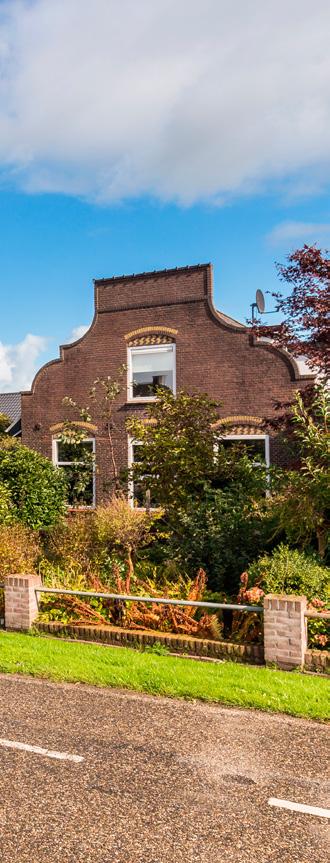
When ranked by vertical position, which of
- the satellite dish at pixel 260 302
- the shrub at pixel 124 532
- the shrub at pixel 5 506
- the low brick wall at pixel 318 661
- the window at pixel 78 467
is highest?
the satellite dish at pixel 260 302

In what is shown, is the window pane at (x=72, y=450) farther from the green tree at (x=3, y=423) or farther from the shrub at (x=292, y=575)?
the shrub at (x=292, y=575)

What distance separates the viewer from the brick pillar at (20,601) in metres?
8.62

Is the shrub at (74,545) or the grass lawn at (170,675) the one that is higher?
the shrub at (74,545)

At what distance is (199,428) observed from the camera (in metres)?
12.0

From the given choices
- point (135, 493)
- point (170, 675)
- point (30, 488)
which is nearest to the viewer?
point (170, 675)

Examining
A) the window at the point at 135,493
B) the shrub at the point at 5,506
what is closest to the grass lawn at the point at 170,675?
the window at the point at 135,493

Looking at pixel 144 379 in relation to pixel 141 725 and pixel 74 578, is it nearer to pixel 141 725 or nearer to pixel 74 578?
pixel 74 578

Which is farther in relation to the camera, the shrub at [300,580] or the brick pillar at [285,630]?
the shrub at [300,580]

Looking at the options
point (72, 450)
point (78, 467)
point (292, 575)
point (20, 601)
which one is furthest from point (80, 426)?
point (292, 575)

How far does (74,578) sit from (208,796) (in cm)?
562

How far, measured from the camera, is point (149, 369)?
20375mm

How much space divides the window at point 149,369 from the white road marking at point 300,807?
16016 millimetres

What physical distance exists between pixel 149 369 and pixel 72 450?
3842mm

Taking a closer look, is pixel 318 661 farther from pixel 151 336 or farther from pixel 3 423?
pixel 3 423
